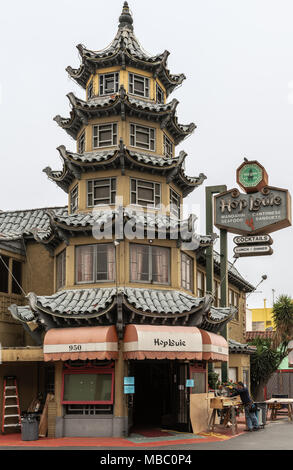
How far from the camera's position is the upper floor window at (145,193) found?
2822 cm

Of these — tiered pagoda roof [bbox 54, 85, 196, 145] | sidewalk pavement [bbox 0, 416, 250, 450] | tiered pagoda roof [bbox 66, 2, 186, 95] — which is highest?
tiered pagoda roof [bbox 66, 2, 186, 95]

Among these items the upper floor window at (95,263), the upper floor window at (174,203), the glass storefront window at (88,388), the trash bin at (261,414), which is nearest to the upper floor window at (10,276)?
the upper floor window at (95,263)

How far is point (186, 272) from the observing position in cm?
2848

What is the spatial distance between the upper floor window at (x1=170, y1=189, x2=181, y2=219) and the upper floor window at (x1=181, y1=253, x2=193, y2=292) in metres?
2.42

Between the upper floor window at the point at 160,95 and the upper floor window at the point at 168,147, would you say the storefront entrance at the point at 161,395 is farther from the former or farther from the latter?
the upper floor window at the point at 160,95

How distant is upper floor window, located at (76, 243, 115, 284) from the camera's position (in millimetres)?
26219

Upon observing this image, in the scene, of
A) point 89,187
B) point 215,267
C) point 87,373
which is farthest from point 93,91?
point 87,373

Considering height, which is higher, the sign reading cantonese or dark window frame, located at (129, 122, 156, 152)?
dark window frame, located at (129, 122, 156, 152)

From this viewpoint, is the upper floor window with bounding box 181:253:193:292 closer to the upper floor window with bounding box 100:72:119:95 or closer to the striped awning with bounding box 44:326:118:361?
the striped awning with bounding box 44:326:118:361

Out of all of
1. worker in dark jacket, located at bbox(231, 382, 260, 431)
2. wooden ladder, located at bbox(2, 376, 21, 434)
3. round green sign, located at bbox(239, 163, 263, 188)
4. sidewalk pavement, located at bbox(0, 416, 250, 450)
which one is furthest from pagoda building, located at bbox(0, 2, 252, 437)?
round green sign, located at bbox(239, 163, 263, 188)

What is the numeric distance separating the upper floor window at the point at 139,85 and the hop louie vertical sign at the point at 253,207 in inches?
247
